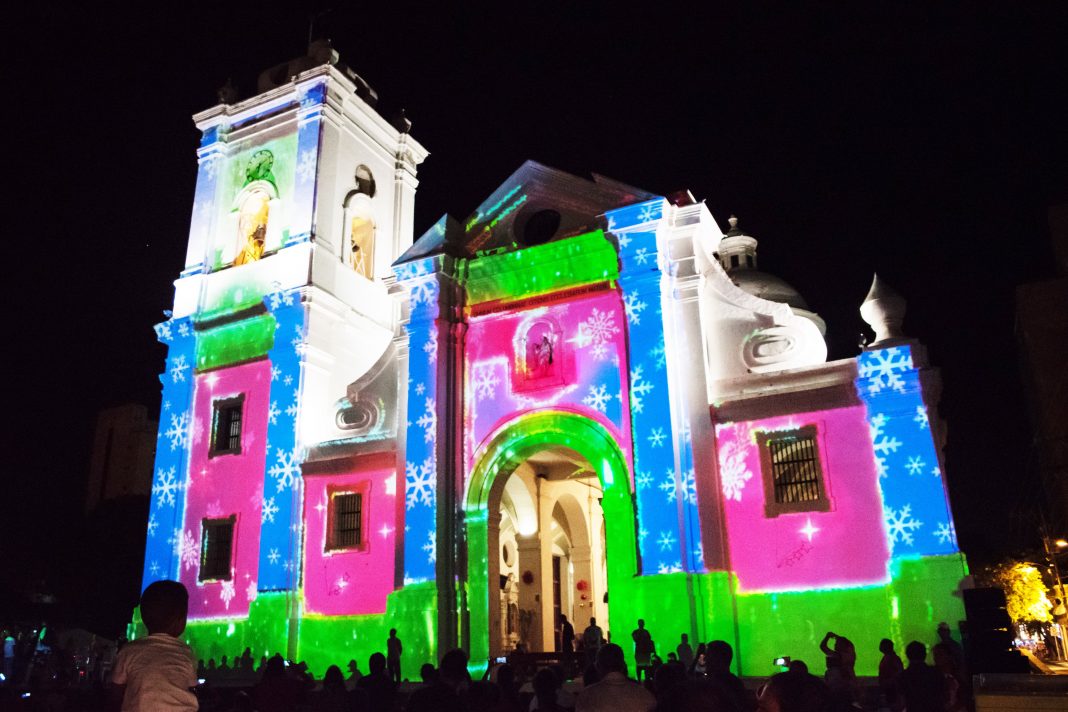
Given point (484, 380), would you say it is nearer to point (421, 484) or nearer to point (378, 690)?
point (421, 484)

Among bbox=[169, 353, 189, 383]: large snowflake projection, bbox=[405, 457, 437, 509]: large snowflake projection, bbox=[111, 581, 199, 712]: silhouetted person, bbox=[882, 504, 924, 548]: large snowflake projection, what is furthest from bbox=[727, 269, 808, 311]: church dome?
bbox=[111, 581, 199, 712]: silhouetted person

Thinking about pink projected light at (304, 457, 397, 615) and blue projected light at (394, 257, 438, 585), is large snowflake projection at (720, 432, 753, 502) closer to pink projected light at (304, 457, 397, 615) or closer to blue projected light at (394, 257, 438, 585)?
blue projected light at (394, 257, 438, 585)

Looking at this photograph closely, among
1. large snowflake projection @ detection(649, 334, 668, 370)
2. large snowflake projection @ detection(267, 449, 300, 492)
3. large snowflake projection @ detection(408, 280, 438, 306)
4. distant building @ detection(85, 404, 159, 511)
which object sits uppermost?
distant building @ detection(85, 404, 159, 511)

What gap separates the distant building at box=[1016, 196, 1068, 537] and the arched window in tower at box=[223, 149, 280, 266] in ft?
132

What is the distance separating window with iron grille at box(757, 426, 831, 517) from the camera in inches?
705

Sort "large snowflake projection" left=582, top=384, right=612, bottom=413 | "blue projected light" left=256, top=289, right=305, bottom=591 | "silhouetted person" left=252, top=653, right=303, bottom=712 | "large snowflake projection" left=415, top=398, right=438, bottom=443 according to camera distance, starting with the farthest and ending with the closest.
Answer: "blue projected light" left=256, top=289, right=305, bottom=591
"large snowflake projection" left=415, top=398, right=438, bottom=443
"large snowflake projection" left=582, top=384, right=612, bottom=413
"silhouetted person" left=252, top=653, right=303, bottom=712

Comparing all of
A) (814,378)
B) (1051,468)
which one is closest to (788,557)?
(814,378)

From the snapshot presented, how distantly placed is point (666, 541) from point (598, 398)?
379cm

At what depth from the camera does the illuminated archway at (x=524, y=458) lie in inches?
752

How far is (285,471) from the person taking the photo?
22719 millimetres

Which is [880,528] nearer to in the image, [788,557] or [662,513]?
[788,557]

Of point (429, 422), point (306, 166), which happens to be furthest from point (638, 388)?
point (306, 166)

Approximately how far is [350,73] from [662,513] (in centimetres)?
1831

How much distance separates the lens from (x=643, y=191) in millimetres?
20719
